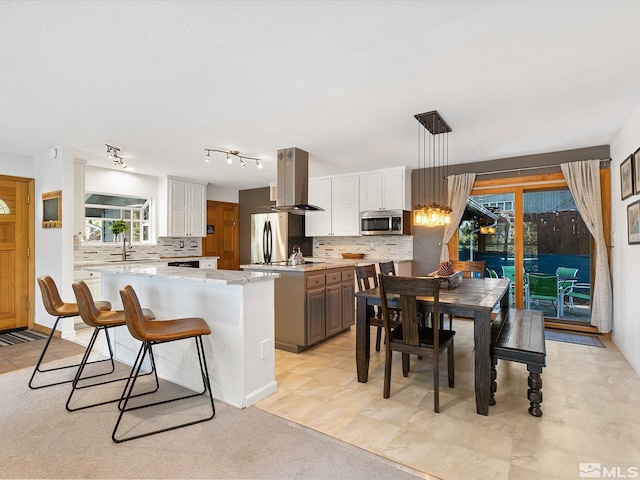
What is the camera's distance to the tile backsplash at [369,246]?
5.80m

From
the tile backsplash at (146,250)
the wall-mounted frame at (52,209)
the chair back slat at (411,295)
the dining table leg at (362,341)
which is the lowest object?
the dining table leg at (362,341)

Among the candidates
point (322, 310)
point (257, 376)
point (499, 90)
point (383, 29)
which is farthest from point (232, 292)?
point (499, 90)

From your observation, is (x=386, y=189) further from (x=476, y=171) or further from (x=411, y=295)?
(x=411, y=295)

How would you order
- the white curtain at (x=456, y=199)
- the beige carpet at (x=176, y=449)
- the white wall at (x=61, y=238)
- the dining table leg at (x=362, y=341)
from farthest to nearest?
the white curtain at (x=456, y=199) → the white wall at (x=61, y=238) → the dining table leg at (x=362, y=341) → the beige carpet at (x=176, y=449)

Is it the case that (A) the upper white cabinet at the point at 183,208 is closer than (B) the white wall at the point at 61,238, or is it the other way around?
(B) the white wall at the point at 61,238

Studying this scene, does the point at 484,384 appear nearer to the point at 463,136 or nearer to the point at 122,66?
the point at 463,136

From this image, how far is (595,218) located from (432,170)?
7.15ft


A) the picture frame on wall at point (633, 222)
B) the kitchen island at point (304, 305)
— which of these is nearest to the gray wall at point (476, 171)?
the picture frame on wall at point (633, 222)

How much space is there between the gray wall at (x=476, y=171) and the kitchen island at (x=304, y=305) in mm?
1970

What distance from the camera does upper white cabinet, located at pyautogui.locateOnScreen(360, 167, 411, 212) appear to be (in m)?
5.50

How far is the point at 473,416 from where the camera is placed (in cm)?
236

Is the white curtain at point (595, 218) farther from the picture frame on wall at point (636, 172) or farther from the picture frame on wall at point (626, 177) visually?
the picture frame on wall at point (636, 172)

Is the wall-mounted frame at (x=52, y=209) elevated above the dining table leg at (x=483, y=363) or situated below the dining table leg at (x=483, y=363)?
above

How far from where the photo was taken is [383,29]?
1966 mm
